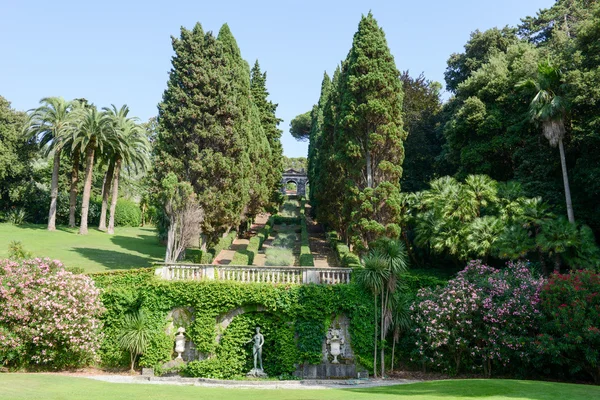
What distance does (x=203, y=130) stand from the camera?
2623 centimetres

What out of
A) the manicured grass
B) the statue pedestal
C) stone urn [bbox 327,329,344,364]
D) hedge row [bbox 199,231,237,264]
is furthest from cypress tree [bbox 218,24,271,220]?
the manicured grass

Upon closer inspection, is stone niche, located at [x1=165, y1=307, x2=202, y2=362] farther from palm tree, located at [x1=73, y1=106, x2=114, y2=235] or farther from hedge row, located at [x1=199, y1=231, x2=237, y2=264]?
palm tree, located at [x1=73, y1=106, x2=114, y2=235]

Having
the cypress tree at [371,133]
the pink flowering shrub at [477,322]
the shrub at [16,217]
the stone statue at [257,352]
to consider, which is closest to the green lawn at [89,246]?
the shrub at [16,217]

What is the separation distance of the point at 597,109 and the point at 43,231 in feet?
130

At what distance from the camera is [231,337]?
17.2 metres

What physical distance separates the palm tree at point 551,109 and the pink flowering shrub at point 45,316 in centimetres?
2199

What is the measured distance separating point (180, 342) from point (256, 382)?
3307mm

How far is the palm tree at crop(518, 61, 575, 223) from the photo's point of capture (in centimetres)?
2298

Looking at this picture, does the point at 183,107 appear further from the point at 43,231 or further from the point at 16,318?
the point at 43,231

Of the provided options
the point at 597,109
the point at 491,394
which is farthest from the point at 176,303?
the point at 597,109

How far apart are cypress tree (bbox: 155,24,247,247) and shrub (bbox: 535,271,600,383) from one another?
17206 millimetres

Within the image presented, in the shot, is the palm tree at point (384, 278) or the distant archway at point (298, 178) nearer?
the palm tree at point (384, 278)

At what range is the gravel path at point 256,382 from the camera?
1534 centimetres

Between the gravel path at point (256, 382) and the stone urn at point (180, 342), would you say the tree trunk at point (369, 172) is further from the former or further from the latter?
the stone urn at point (180, 342)
